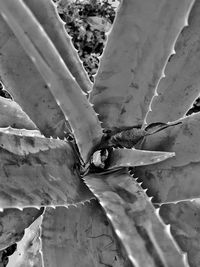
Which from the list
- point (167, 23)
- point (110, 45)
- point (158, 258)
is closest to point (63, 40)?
point (110, 45)

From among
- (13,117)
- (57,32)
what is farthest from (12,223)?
(57,32)

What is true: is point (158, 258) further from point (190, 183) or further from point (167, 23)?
point (167, 23)

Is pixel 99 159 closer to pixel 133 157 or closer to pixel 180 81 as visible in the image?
pixel 133 157

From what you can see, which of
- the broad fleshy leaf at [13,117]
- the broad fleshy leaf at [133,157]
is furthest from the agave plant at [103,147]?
the broad fleshy leaf at [13,117]

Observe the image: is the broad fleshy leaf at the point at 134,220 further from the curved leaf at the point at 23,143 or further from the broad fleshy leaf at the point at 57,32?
the broad fleshy leaf at the point at 57,32

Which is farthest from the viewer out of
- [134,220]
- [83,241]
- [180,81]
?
[180,81]

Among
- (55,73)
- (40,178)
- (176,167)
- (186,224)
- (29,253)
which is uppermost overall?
(55,73)
